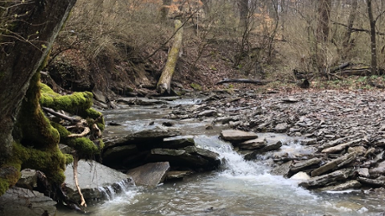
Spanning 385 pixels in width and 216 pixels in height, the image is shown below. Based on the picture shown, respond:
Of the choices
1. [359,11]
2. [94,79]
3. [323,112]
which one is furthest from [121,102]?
[359,11]

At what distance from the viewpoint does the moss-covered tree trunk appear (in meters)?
2.71

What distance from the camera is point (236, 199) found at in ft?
18.1

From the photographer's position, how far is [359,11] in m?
17.1

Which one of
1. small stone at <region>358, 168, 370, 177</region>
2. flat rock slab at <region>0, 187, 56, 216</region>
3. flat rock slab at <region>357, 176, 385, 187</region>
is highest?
flat rock slab at <region>0, 187, 56, 216</region>

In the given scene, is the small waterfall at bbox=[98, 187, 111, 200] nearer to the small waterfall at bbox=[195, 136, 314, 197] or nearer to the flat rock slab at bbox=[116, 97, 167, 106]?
the small waterfall at bbox=[195, 136, 314, 197]

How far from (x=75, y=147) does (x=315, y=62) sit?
16.4 m

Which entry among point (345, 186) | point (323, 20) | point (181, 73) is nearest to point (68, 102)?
point (345, 186)

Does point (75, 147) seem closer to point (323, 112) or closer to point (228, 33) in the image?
point (323, 112)

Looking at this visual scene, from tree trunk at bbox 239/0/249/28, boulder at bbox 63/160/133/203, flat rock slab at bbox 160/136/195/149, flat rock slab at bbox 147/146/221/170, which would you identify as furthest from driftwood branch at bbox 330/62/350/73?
boulder at bbox 63/160/133/203

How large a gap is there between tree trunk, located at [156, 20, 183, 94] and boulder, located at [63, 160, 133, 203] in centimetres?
1086

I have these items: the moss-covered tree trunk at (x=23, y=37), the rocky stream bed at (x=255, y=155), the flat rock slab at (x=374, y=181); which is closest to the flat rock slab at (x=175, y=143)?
the rocky stream bed at (x=255, y=155)

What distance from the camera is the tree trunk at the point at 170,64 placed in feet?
55.8

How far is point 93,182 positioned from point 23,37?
131 inches

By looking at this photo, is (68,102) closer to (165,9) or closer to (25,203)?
(25,203)
